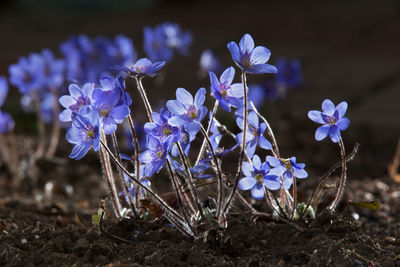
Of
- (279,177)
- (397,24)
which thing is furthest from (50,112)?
(397,24)

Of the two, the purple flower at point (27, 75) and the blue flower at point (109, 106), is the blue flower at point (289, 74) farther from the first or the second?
the blue flower at point (109, 106)

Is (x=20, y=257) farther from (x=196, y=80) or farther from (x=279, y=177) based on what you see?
(x=196, y=80)

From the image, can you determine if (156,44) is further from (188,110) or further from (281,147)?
(188,110)

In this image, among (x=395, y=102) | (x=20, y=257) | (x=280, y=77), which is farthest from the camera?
(x=395, y=102)

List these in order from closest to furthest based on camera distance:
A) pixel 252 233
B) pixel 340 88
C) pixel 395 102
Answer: pixel 252 233
pixel 395 102
pixel 340 88

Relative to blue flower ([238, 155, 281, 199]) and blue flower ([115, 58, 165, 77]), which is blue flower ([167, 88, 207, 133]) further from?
blue flower ([238, 155, 281, 199])

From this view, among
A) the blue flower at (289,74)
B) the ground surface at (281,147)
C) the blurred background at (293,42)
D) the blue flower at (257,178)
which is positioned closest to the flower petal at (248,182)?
the blue flower at (257,178)
